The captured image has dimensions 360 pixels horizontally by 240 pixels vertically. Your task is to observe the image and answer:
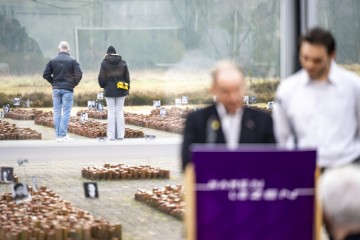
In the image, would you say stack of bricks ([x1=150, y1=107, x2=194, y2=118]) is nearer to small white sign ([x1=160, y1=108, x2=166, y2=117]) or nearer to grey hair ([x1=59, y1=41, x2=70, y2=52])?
small white sign ([x1=160, y1=108, x2=166, y2=117])

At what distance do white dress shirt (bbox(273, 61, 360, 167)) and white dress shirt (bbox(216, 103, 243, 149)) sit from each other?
1.35ft

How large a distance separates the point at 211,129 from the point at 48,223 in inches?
143

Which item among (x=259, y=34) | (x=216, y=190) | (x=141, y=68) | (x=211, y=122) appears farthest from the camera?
(x=141, y=68)

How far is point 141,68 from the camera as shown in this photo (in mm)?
12328

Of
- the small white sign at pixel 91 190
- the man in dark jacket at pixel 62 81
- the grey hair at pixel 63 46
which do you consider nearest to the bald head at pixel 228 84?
the small white sign at pixel 91 190

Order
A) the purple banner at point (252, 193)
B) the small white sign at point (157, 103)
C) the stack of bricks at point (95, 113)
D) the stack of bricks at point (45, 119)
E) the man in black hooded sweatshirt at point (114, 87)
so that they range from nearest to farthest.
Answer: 1. the purple banner at point (252, 193)
2. the stack of bricks at point (45, 119)
3. the man in black hooded sweatshirt at point (114, 87)
4. the small white sign at point (157, 103)
5. the stack of bricks at point (95, 113)

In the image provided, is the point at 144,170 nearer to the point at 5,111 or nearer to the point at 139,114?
the point at 139,114

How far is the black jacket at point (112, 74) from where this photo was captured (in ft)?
40.0

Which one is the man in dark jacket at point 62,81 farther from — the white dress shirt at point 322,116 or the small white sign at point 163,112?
the white dress shirt at point 322,116

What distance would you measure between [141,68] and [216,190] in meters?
7.33

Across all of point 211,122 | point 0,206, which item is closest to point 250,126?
point 211,122

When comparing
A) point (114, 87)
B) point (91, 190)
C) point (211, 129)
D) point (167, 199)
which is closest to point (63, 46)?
point (114, 87)

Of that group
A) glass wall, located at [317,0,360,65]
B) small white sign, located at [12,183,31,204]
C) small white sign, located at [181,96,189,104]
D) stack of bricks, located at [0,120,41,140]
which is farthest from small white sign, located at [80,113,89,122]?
glass wall, located at [317,0,360,65]

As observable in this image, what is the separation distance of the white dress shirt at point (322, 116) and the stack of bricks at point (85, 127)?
5.71m
